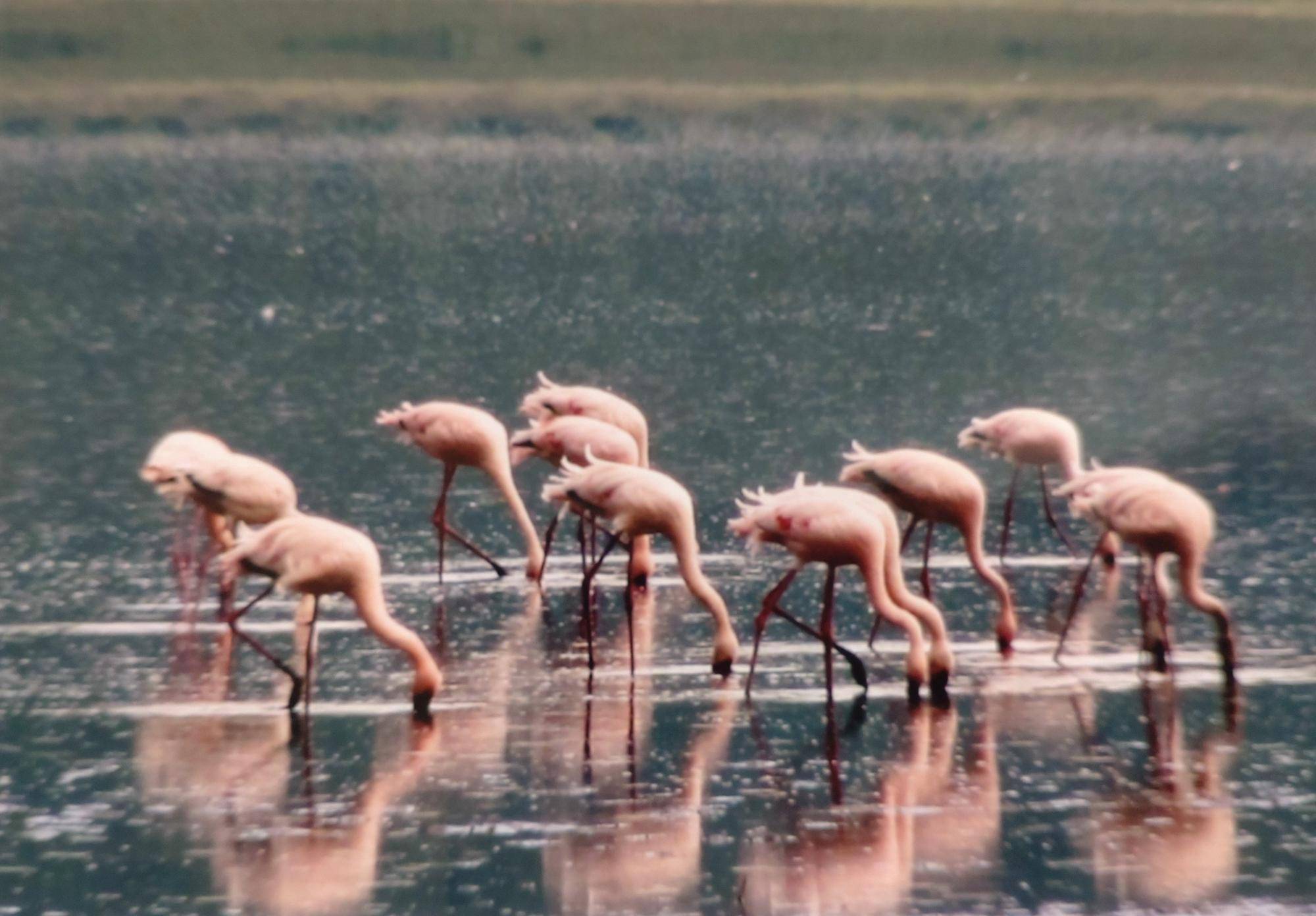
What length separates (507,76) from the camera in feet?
223

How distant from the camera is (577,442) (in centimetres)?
966

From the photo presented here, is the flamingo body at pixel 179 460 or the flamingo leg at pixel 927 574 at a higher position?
the flamingo body at pixel 179 460

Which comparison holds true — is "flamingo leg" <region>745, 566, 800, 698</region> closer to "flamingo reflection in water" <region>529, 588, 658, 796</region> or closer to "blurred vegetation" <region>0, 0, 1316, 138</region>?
"flamingo reflection in water" <region>529, 588, 658, 796</region>

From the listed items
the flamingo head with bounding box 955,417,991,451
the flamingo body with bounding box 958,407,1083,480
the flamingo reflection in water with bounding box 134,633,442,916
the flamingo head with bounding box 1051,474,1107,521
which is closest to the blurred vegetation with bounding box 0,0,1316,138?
the flamingo head with bounding box 955,417,991,451

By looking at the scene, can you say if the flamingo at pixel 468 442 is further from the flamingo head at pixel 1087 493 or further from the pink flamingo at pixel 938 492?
the flamingo head at pixel 1087 493

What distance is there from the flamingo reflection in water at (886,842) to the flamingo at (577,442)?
221cm

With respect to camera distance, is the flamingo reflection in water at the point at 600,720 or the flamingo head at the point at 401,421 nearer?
the flamingo reflection in water at the point at 600,720

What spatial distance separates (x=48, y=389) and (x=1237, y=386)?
29.4 ft

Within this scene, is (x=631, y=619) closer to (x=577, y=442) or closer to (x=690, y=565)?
(x=690, y=565)

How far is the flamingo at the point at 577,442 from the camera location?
31.6 feet

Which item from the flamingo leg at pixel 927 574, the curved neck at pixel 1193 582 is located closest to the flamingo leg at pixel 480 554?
the flamingo leg at pixel 927 574

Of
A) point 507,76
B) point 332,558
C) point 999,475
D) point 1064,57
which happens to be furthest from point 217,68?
point 332,558

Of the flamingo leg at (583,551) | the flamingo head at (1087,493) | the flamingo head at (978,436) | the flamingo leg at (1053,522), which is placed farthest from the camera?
the flamingo leg at (1053,522)

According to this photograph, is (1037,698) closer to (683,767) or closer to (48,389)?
(683,767)
